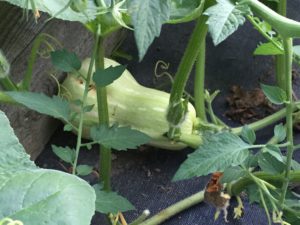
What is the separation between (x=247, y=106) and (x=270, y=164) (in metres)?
0.55

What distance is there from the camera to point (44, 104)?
34.3 inches

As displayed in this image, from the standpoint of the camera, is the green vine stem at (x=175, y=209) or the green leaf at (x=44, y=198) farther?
the green vine stem at (x=175, y=209)

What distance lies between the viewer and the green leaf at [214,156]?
81 cm

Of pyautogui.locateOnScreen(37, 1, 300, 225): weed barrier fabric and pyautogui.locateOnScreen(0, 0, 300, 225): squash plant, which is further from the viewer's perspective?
pyautogui.locateOnScreen(37, 1, 300, 225): weed barrier fabric

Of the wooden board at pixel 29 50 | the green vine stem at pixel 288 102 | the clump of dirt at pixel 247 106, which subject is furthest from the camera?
the clump of dirt at pixel 247 106

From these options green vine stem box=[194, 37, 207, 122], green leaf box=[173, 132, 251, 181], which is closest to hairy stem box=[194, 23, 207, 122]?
green vine stem box=[194, 37, 207, 122]

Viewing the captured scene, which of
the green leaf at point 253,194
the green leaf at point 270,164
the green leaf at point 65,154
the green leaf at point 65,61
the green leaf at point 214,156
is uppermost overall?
the green leaf at point 65,61

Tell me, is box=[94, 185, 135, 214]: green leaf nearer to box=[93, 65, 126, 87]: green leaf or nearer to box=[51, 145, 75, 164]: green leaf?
box=[51, 145, 75, 164]: green leaf

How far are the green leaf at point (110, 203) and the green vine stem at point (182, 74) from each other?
0.25m

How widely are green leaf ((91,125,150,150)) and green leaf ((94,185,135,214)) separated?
0.08 m

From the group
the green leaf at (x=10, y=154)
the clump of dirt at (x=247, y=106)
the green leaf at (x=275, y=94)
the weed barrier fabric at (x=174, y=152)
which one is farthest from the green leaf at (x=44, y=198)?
the clump of dirt at (x=247, y=106)

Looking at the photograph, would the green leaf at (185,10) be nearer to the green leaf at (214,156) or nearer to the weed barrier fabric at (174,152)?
the green leaf at (214,156)

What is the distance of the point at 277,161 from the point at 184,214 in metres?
0.35

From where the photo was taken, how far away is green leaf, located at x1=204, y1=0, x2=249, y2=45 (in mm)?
654
